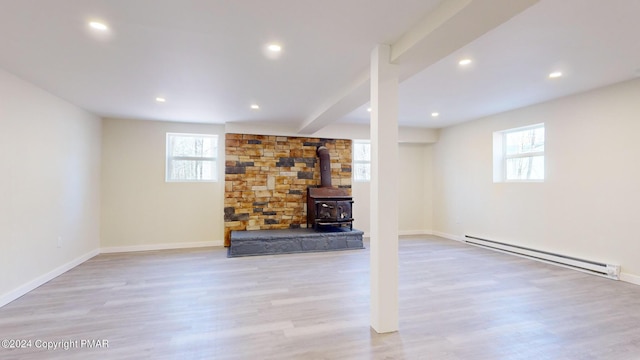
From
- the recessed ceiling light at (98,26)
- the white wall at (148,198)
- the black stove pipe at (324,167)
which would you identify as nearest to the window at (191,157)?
the white wall at (148,198)

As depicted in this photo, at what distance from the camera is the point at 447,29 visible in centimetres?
198

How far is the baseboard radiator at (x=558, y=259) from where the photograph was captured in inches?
150

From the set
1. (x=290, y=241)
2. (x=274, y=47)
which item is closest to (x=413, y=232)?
(x=290, y=241)

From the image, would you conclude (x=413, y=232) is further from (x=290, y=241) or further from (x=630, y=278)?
(x=630, y=278)

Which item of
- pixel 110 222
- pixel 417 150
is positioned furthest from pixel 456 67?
pixel 110 222

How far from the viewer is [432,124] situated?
6.41 m

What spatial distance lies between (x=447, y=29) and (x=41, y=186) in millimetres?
4708

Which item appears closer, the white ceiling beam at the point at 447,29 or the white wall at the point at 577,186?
the white ceiling beam at the point at 447,29

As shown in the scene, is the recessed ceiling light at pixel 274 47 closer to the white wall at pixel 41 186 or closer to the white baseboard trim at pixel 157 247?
the white wall at pixel 41 186

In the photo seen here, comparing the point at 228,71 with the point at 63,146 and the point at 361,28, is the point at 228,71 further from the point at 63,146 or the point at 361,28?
A: the point at 63,146

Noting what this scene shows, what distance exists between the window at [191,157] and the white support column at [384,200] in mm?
4311

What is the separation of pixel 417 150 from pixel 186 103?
533cm

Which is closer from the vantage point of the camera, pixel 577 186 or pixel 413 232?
pixel 577 186

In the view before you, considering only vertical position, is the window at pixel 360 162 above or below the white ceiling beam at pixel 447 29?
below
